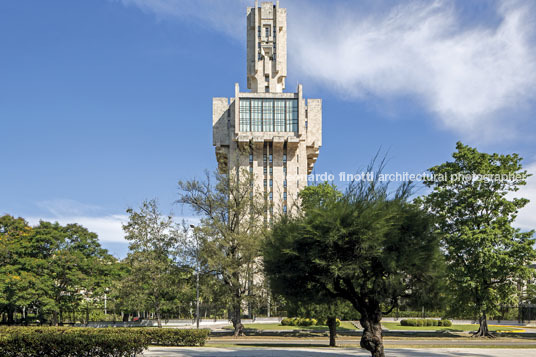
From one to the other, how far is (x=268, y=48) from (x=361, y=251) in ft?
296

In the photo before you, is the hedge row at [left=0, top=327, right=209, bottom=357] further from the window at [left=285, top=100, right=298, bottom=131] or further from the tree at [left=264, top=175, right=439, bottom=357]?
the window at [left=285, top=100, right=298, bottom=131]

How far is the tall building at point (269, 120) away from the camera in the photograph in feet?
296

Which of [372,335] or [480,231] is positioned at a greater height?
[480,231]

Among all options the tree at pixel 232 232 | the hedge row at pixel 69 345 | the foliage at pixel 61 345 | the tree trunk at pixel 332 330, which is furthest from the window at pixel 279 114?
the foliage at pixel 61 345

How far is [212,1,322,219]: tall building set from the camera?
90188mm

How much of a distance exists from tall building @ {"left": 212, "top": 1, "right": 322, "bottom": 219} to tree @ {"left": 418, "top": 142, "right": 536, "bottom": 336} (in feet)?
159

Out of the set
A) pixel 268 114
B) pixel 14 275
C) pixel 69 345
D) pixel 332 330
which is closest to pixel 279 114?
pixel 268 114

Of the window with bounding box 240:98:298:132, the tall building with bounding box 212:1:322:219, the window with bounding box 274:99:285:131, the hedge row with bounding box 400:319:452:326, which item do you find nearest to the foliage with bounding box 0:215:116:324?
the hedge row with bounding box 400:319:452:326

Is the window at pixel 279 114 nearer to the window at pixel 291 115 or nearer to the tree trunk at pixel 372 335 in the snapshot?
the window at pixel 291 115

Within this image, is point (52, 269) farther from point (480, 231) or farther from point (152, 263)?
point (480, 231)

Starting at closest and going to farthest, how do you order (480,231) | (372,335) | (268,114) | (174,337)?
(372,335), (174,337), (480,231), (268,114)

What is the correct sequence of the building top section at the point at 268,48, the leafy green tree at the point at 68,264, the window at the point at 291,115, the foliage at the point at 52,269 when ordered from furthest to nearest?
1. the building top section at the point at 268,48
2. the window at the point at 291,115
3. the leafy green tree at the point at 68,264
4. the foliage at the point at 52,269

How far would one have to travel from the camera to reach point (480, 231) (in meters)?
37.0

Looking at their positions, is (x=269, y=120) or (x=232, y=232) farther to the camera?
(x=269, y=120)
